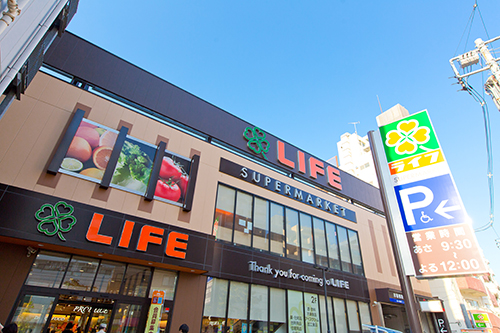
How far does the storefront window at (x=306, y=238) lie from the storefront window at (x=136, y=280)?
1109cm

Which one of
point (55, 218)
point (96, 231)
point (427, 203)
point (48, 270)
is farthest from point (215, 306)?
point (427, 203)

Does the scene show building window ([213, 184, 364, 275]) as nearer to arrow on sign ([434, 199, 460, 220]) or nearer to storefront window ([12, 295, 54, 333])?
storefront window ([12, 295, 54, 333])

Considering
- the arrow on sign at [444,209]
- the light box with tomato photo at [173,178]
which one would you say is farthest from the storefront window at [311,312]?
the arrow on sign at [444,209]

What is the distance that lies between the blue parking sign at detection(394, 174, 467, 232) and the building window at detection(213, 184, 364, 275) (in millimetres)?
9732

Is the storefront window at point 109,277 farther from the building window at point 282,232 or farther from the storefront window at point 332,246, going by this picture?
the storefront window at point 332,246

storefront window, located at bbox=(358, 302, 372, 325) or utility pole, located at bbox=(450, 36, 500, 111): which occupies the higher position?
utility pole, located at bbox=(450, 36, 500, 111)

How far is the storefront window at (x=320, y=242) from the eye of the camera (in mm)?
20439

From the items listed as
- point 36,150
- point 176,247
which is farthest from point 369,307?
point 36,150

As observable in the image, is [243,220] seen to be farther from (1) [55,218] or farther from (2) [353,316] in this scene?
(2) [353,316]

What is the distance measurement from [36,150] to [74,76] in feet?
16.7

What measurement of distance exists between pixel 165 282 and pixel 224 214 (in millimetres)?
5136

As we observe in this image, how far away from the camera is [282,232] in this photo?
62.5 feet

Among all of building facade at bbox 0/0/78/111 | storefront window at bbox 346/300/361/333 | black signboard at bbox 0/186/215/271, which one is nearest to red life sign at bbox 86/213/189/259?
black signboard at bbox 0/186/215/271

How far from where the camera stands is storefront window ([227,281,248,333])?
1443 centimetres
